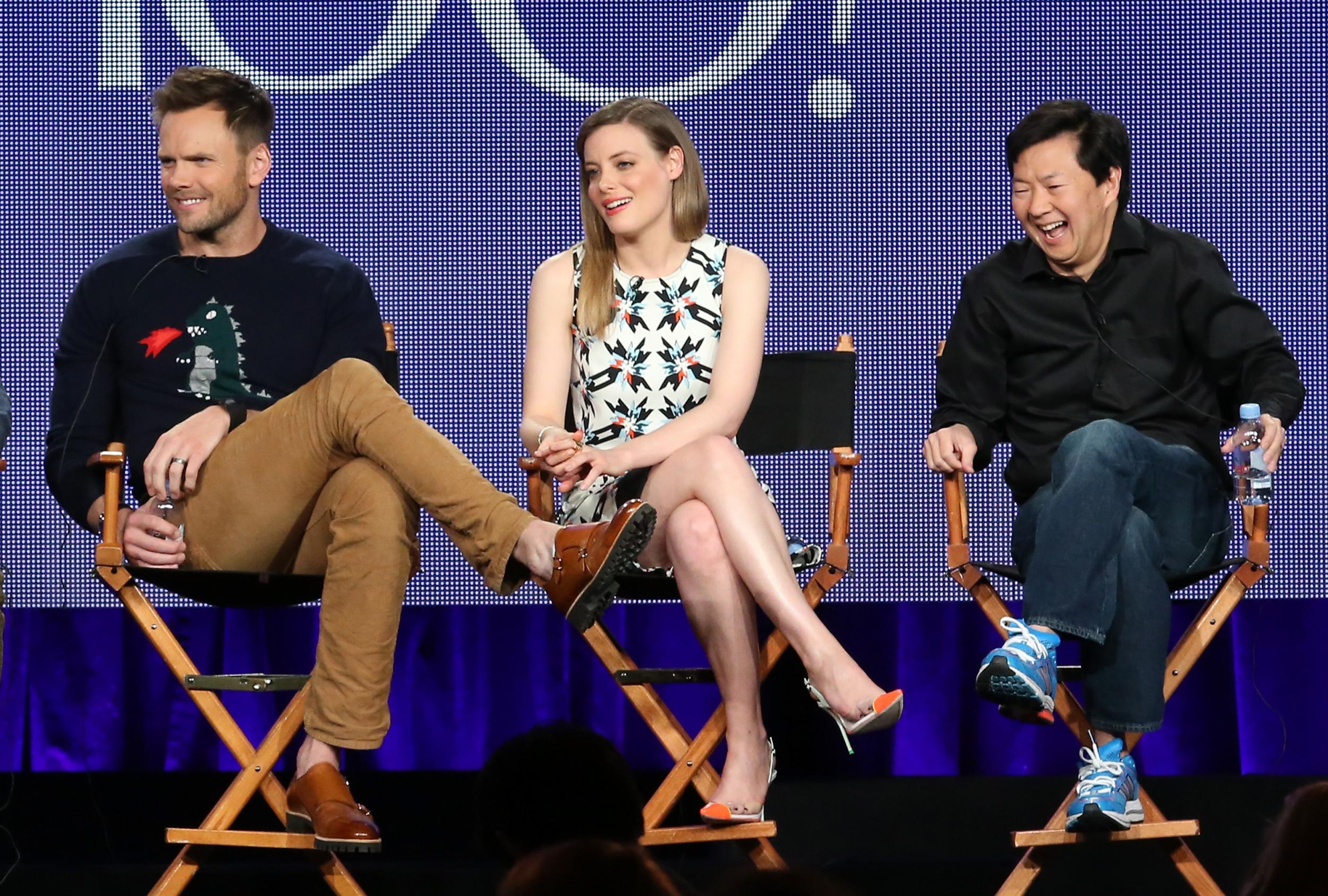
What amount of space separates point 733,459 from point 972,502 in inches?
51.7

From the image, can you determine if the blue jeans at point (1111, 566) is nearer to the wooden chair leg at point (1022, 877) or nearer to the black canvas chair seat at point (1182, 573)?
the black canvas chair seat at point (1182, 573)

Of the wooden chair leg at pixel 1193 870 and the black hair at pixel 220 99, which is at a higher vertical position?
the black hair at pixel 220 99

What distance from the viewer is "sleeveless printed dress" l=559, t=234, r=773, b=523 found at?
311cm

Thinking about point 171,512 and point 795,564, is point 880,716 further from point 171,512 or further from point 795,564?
point 171,512

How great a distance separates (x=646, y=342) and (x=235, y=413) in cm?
78

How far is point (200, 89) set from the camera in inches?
123

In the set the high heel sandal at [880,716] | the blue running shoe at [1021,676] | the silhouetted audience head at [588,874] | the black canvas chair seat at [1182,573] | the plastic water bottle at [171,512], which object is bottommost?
the high heel sandal at [880,716]

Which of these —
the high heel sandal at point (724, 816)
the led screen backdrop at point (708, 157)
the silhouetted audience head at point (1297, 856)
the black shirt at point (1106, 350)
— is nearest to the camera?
the silhouetted audience head at point (1297, 856)

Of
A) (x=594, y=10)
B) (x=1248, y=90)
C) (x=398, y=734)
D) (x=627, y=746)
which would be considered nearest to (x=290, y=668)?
(x=398, y=734)

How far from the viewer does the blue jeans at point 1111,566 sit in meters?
2.60

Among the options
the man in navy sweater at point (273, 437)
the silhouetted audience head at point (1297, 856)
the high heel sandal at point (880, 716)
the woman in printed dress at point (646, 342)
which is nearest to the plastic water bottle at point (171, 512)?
the man in navy sweater at point (273, 437)

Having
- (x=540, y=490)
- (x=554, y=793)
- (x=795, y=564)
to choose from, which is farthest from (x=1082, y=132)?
(x=554, y=793)

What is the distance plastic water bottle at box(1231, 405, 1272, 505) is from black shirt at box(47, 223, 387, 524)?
1574mm

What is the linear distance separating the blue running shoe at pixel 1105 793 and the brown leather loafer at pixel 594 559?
0.83 metres
